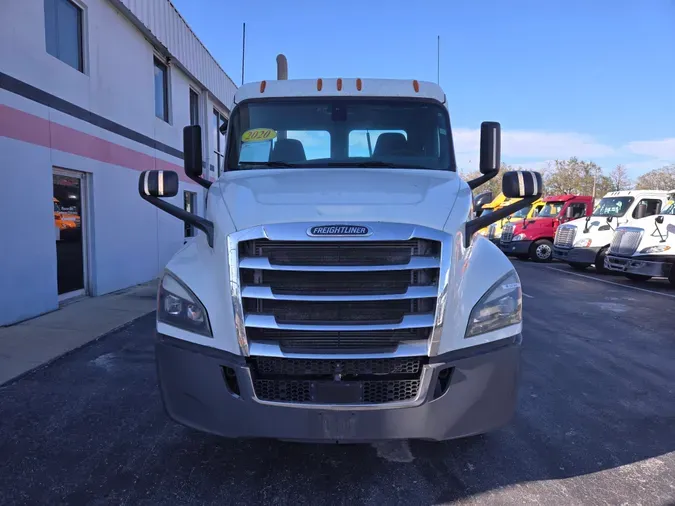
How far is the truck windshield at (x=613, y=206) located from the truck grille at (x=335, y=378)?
13.8 m

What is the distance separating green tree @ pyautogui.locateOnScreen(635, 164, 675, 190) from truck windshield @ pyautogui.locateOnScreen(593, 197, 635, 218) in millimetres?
38136

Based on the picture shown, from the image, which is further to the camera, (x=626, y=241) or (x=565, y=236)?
(x=565, y=236)

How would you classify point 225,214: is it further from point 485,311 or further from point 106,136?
point 106,136

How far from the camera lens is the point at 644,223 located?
11.8 metres

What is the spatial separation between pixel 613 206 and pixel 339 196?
14.1 m

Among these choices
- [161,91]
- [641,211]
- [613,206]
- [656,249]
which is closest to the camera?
[656,249]

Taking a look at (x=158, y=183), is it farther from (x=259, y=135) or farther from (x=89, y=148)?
(x=89, y=148)

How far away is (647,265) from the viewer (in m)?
11.3

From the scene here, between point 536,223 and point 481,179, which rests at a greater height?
point 481,179

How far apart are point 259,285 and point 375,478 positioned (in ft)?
4.55

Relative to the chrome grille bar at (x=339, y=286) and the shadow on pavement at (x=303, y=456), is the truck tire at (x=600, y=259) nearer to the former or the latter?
the shadow on pavement at (x=303, y=456)

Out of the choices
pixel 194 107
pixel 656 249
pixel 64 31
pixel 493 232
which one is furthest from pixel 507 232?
pixel 64 31

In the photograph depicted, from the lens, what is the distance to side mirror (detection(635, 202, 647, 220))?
1324 cm

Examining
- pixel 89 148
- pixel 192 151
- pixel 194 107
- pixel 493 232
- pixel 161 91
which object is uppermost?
pixel 194 107
